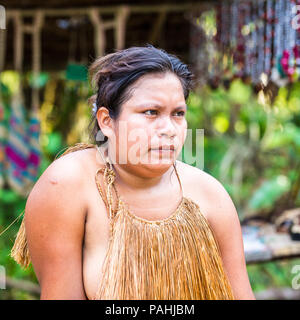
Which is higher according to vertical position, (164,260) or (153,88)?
(153,88)

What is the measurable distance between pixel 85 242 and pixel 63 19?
3.63m

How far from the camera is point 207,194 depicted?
4.98 ft

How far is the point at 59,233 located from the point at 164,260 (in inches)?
12.6

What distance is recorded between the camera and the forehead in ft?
4.28

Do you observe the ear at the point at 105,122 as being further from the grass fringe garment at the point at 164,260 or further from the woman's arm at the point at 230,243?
the woman's arm at the point at 230,243

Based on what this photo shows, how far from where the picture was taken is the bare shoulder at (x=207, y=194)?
1.50 meters

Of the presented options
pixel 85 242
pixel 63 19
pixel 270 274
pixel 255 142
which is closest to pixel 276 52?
pixel 255 142

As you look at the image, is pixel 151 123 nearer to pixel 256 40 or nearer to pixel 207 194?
pixel 207 194

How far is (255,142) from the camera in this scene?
5.01 metres

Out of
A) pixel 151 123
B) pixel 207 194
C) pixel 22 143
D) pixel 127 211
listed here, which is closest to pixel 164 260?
pixel 127 211

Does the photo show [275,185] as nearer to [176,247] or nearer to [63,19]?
[63,19]

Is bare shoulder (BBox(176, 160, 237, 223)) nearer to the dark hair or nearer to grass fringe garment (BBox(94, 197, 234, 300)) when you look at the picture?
grass fringe garment (BBox(94, 197, 234, 300))

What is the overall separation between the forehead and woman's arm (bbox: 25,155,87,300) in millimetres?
315

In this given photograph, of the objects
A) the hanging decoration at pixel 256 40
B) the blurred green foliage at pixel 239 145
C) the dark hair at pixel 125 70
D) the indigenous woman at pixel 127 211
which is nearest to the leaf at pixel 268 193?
the blurred green foliage at pixel 239 145
